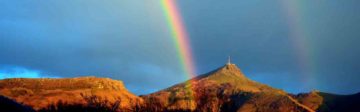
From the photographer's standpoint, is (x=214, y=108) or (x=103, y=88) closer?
(x=214, y=108)

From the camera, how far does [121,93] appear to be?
183 metres

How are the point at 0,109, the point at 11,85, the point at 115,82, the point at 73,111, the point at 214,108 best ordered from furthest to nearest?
the point at 115,82 < the point at 11,85 < the point at 214,108 < the point at 73,111 < the point at 0,109

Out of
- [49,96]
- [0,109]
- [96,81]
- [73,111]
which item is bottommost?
[0,109]

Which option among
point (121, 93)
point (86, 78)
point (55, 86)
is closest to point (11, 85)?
point (55, 86)

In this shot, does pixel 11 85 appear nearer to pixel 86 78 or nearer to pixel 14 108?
pixel 86 78

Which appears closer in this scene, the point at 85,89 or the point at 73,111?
the point at 73,111

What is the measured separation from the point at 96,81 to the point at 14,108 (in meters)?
169

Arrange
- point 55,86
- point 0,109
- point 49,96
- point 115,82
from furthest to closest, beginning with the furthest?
point 115,82, point 55,86, point 49,96, point 0,109

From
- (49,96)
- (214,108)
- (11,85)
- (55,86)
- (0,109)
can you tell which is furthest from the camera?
(55,86)

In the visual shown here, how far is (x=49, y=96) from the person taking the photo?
143250mm

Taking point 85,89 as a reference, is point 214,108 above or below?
below

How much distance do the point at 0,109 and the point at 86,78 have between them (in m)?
170

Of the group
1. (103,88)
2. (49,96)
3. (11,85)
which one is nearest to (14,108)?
(49,96)

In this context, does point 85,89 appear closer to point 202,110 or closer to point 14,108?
point 202,110
